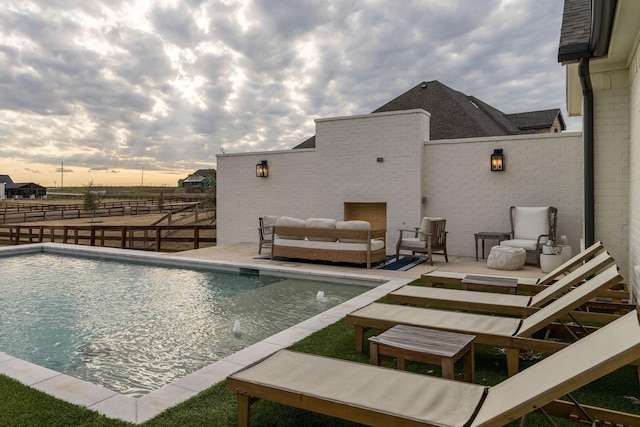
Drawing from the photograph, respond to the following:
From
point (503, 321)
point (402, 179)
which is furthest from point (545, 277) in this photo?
point (402, 179)

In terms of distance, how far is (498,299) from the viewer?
4148mm

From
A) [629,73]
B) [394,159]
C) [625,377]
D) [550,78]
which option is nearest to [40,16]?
[394,159]

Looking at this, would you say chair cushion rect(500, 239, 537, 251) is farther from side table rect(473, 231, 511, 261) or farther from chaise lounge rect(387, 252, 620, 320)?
chaise lounge rect(387, 252, 620, 320)

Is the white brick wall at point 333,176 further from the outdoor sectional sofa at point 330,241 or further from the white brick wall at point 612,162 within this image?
the white brick wall at point 612,162

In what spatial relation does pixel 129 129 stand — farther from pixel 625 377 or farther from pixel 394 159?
pixel 625 377

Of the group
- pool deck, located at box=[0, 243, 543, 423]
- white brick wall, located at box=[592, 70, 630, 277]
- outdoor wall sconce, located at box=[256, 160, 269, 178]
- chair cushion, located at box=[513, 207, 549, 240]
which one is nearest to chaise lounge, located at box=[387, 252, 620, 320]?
pool deck, located at box=[0, 243, 543, 423]

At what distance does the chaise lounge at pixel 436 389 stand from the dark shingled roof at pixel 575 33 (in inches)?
151

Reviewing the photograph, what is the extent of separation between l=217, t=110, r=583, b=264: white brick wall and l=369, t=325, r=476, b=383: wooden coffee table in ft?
24.0

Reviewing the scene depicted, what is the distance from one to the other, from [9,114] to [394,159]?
60.3 ft

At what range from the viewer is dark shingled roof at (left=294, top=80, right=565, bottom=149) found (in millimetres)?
15000

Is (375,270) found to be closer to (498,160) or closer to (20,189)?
(498,160)

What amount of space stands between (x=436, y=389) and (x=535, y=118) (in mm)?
21026

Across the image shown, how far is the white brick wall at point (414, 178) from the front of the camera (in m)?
9.14

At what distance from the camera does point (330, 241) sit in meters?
8.64
